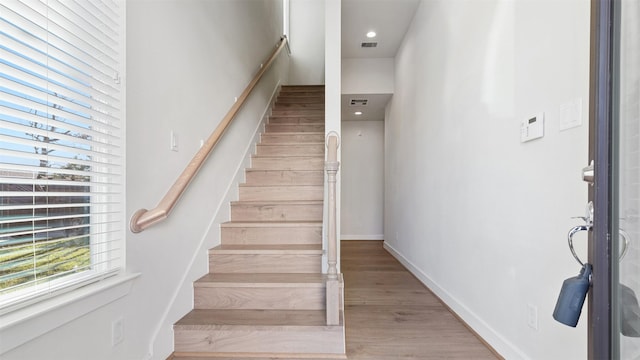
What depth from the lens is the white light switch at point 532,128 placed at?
142 centimetres

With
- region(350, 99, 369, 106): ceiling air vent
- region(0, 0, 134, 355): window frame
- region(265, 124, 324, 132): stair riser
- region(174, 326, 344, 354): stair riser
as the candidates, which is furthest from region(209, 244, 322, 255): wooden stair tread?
region(350, 99, 369, 106): ceiling air vent

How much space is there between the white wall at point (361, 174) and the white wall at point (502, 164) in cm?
263

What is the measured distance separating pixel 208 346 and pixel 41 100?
4.77 feet

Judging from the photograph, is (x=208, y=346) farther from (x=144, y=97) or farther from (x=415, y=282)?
(x=415, y=282)

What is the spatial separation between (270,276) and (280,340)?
0.48 m

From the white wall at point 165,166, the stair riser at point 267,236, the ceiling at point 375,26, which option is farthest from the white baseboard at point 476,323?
the ceiling at point 375,26

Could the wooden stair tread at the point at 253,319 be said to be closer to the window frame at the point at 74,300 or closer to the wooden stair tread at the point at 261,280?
the wooden stair tread at the point at 261,280

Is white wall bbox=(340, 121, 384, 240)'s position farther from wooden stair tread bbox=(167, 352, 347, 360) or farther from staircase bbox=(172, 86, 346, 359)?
wooden stair tread bbox=(167, 352, 347, 360)

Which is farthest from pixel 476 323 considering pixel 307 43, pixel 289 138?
pixel 307 43

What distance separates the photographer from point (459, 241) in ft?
7.43

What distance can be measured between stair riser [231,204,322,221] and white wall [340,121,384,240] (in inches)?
123

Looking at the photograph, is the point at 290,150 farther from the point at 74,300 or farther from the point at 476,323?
the point at 74,300

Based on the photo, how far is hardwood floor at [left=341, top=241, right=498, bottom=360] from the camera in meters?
1.80

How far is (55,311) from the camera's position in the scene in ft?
3.28
